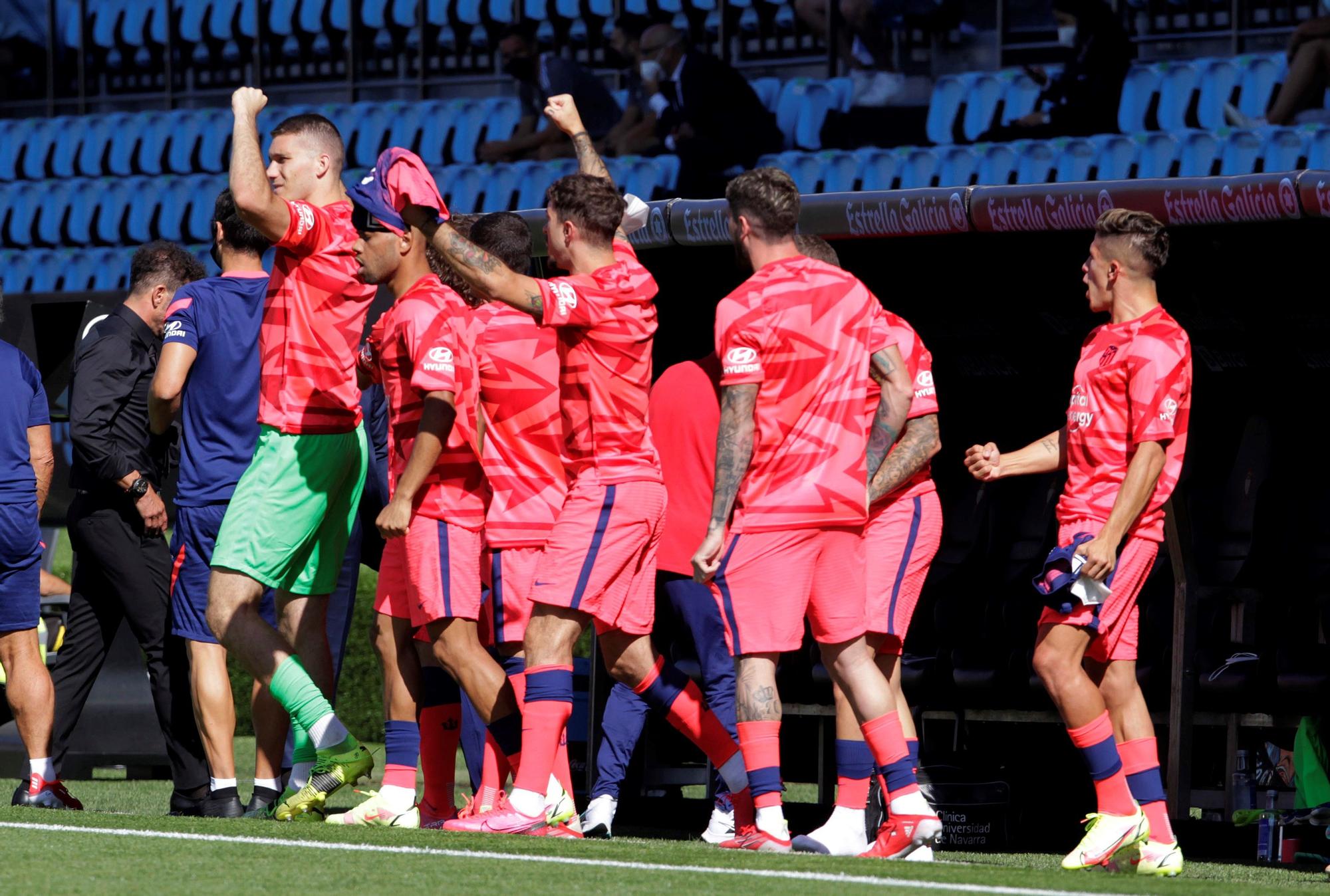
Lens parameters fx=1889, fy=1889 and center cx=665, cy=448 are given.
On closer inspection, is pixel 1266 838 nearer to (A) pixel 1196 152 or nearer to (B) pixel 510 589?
(B) pixel 510 589

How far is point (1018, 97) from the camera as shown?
50.9ft

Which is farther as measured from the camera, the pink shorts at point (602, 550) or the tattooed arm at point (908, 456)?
the tattooed arm at point (908, 456)

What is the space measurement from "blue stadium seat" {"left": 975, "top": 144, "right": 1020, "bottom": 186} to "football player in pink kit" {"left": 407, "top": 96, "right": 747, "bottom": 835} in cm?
939

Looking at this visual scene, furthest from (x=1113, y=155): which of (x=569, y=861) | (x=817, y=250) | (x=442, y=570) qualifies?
(x=569, y=861)

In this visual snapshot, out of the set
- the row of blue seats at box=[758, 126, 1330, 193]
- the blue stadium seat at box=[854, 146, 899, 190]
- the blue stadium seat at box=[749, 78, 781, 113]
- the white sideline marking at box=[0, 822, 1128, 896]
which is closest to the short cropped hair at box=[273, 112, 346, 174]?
the white sideline marking at box=[0, 822, 1128, 896]

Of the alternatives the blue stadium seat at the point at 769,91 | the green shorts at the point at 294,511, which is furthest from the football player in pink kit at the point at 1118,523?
the blue stadium seat at the point at 769,91

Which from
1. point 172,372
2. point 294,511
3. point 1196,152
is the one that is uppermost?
point 1196,152

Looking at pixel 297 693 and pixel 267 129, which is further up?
pixel 267 129

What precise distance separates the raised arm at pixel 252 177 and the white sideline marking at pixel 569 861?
1.75m

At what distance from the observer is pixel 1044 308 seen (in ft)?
27.2

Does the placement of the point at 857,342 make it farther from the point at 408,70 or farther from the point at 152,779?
the point at 408,70

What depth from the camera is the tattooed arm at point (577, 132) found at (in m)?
5.94

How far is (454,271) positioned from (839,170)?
9.92m

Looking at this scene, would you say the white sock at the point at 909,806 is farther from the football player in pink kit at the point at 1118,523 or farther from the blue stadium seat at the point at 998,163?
the blue stadium seat at the point at 998,163
